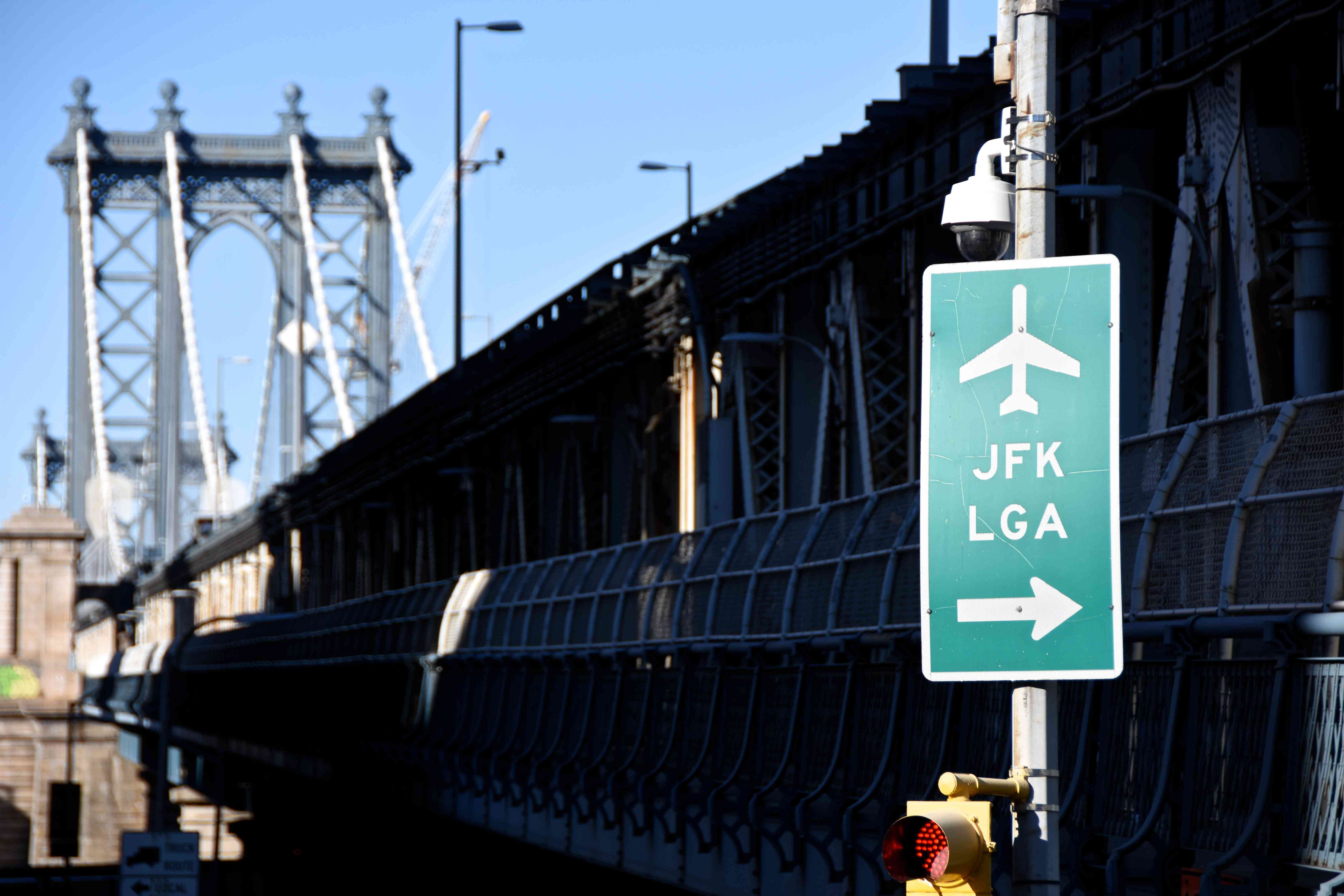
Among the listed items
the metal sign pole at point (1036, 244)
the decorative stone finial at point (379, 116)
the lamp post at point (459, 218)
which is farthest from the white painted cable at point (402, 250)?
the metal sign pole at point (1036, 244)

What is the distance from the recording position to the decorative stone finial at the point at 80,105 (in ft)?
374

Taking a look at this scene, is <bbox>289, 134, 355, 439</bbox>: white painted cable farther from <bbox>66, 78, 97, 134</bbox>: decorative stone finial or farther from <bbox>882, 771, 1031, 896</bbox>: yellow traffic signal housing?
<bbox>882, 771, 1031, 896</bbox>: yellow traffic signal housing

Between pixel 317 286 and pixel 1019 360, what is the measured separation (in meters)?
103

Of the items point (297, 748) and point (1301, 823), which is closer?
point (1301, 823)

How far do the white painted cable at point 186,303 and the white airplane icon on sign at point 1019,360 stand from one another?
104 m

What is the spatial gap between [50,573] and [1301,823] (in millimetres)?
83765

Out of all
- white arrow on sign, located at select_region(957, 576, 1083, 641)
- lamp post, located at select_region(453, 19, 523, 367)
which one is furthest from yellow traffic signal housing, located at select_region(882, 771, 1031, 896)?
lamp post, located at select_region(453, 19, 523, 367)

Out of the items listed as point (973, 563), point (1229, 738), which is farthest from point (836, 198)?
point (973, 563)

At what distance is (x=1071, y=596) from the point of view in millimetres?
7098

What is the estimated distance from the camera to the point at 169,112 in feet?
366

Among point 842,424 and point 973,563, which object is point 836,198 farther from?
point 973,563

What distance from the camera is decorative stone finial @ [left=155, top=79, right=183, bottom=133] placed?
111375mm

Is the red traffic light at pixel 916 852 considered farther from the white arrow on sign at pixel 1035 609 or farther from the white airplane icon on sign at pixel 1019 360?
the white airplane icon on sign at pixel 1019 360

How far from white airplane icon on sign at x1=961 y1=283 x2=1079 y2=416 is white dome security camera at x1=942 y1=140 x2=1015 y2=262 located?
0.44 m
